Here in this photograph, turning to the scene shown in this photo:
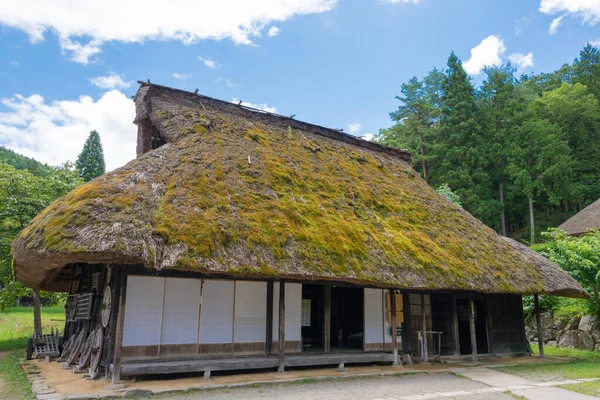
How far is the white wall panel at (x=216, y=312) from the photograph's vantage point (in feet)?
26.7

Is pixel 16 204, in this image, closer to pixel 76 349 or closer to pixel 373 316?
pixel 76 349

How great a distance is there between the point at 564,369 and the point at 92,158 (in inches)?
1687

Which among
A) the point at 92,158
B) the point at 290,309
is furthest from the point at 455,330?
the point at 92,158

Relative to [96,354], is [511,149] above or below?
→ above

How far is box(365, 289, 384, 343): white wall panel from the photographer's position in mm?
10125

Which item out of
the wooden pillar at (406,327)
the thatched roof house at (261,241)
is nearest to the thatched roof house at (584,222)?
the thatched roof house at (261,241)

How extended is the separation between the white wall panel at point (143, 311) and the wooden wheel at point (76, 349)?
7.34 feet

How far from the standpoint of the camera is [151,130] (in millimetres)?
11625

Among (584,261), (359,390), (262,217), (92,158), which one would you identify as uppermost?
(92,158)

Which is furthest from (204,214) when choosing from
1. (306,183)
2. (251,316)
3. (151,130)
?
(151,130)

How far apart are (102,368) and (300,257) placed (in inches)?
168

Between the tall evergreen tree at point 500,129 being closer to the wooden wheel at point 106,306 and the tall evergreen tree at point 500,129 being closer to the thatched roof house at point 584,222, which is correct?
the thatched roof house at point 584,222

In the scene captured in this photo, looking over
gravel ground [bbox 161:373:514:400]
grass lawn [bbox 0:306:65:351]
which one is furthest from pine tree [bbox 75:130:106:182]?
gravel ground [bbox 161:373:514:400]

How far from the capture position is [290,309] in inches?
360
